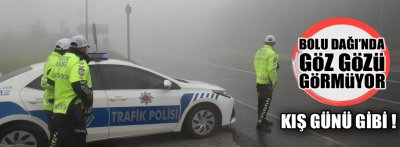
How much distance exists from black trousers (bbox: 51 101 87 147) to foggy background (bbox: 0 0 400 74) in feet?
47.9

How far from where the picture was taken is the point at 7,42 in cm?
4716

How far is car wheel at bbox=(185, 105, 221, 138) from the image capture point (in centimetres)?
718

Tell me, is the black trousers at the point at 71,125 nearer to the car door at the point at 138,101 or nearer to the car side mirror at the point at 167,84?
the car door at the point at 138,101

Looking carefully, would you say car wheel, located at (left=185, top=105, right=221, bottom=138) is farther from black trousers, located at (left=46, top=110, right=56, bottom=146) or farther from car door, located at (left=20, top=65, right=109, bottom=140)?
black trousers, located at (left=46, top=110, right=56, bottom=146)

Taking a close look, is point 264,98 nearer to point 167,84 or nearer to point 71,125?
point 167,84

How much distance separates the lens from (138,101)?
6699 mm

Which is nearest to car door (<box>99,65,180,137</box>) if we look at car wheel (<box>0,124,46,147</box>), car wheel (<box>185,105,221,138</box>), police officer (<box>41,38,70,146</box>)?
car wheel (<box>185,105,221,138</box>)

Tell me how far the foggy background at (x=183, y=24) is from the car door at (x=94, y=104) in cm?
1332

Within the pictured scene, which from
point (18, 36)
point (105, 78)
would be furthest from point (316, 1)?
point (105, 78)

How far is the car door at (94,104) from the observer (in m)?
6.05

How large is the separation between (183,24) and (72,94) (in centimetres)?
8529

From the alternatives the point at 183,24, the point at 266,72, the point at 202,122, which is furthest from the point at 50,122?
the point at 183,24

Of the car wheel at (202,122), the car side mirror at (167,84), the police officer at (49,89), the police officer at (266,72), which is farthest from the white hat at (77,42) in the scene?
the police officer at (266,72)

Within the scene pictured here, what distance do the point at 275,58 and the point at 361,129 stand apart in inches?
79.7
